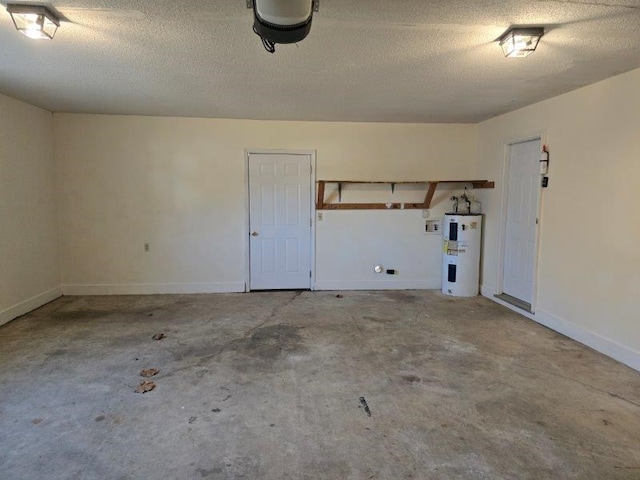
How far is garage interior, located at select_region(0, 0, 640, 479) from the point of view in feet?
7.14

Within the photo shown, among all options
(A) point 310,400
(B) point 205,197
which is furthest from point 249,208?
(A) point 310,400

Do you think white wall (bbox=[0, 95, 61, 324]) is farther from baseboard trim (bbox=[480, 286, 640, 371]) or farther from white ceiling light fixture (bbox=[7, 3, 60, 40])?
baseboard trim (bbox=[480, 286, 640, 371])

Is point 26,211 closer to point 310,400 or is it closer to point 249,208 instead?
point 249,208

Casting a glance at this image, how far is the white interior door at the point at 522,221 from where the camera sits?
4.41 metres

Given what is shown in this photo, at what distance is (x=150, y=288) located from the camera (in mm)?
5359

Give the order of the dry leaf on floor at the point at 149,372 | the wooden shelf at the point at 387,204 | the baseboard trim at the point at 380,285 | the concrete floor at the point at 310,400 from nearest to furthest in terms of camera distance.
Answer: the concrete floor at the point at 310,400
the dry leaf on floor at the point at 149,372
the wooden shelf at the point at 387,204
the baseboard trim at the point at 380,285

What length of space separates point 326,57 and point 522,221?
10.4ft

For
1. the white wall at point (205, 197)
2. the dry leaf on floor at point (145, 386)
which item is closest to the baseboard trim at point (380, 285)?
the white wall at point (205, 197)

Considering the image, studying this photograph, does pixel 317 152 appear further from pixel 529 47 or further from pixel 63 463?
pixel 63 463

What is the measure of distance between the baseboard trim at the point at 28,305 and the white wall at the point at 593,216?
5752 millimetres

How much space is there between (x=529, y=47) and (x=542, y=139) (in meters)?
1.97

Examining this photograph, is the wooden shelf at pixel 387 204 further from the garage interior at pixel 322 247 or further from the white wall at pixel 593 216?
the white wall at pixel 593 216

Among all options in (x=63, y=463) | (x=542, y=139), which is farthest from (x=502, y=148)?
(x=63, y=463)

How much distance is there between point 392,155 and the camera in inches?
219
